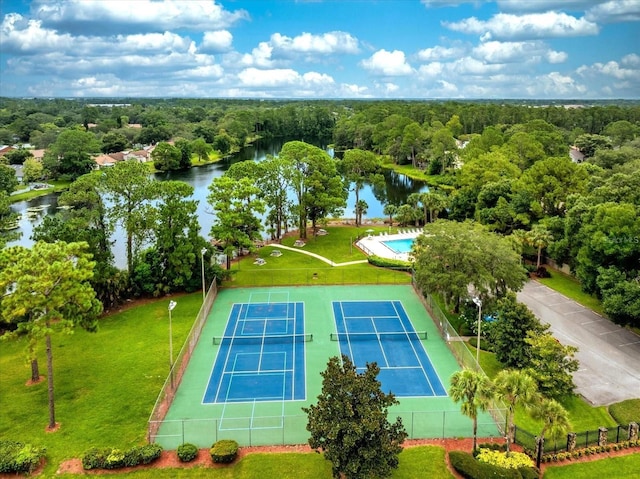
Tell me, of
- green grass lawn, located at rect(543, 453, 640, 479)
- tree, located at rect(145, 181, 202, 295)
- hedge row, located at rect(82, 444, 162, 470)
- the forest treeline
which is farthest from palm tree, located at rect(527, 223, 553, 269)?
hedge row, located at rect(82, 444, 162, 470)

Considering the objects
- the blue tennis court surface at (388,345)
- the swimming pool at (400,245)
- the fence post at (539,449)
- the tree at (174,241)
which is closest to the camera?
the fence post at (539,449)

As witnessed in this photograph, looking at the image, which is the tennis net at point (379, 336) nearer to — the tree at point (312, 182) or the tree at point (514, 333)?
the tree at point (514, 333)

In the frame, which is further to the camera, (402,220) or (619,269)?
(402,220)

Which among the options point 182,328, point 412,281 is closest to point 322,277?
point 412,281

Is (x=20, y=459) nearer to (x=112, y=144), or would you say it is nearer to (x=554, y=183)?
(x=554, y=183)

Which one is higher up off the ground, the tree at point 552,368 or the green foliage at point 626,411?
the tree at point 552,368

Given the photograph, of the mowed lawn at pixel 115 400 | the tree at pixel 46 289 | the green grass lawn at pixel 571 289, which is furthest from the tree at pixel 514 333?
the tree at pixel 46 289

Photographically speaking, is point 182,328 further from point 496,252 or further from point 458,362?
point 496,252
